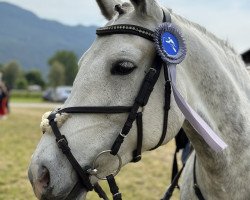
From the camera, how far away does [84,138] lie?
2.00 metres

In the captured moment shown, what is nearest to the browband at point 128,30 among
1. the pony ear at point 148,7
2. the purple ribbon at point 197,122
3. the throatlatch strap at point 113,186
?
the pony ear at point 148,7

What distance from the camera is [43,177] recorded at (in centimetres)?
193

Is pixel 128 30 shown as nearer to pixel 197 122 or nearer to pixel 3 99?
pixel 197 122

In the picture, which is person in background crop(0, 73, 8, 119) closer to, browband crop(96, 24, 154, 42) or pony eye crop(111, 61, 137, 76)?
browband crop(96, 24, 154, 42)

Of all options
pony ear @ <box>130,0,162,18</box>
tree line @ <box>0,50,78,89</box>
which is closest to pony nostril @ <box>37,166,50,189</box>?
pony ear @ <box>130,0,162,18</box>

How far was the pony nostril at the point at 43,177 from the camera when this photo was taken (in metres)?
1.91

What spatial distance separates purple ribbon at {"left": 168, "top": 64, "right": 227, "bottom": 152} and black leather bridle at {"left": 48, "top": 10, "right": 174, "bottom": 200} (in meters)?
0.04

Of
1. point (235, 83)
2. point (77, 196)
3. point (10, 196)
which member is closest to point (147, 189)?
point (10, 196)

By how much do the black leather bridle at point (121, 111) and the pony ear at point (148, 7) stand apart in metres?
0.07

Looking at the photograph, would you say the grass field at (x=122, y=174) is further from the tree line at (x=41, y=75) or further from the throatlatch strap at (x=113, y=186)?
the tree line at (x=41, y=75)

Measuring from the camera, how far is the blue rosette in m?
2.18

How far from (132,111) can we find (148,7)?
0.60m

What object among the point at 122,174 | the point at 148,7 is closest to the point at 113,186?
the point at 148,7

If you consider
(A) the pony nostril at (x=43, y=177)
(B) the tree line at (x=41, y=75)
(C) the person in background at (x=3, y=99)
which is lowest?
(B) the tree line at (x=41, y=75)
